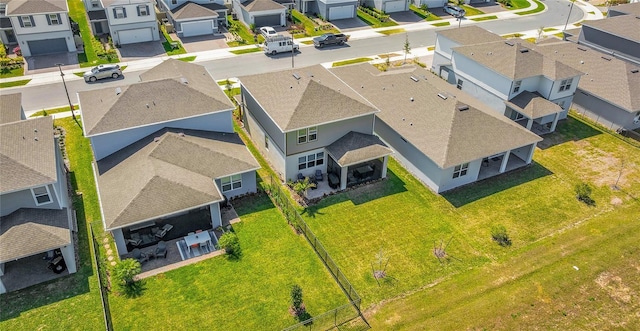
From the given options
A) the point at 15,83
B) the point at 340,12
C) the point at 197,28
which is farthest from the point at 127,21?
the point at 340,12

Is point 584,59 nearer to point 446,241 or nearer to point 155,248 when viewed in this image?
point 446,241

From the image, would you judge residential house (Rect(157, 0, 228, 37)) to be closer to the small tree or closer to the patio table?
the patio table

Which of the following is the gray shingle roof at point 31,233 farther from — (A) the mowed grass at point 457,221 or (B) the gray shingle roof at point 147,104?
(A) the mowed grass at point 457,221

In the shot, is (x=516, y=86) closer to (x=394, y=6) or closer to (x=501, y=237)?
(x=501, y=237)

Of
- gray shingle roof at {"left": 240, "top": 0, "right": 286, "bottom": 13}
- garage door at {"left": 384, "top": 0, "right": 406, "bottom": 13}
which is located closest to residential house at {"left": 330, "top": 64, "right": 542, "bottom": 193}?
gray shingle roof at {"left": 240, "top": 0, "right": 286, "bottom": 13}

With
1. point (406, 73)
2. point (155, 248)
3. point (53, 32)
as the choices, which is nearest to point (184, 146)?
point (155, 248)
